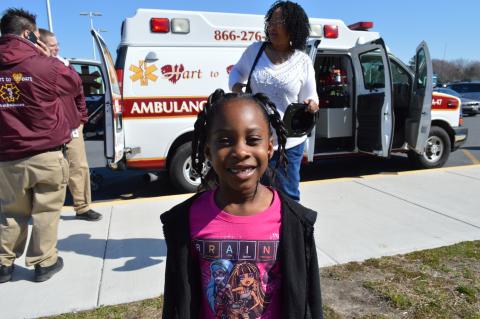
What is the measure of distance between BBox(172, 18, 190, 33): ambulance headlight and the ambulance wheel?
1.48 m

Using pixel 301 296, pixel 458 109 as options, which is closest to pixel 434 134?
pixel 458 109

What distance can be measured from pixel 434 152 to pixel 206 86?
4172 mm

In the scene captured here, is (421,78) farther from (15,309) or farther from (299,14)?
(15,309)

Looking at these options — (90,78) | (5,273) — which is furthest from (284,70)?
(90,78)

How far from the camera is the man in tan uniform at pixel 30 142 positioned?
2.77 m

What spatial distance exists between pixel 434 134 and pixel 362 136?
138 cm

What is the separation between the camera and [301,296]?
1.50m

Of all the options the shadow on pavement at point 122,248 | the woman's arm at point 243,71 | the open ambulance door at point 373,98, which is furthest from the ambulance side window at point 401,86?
the shadow on pavement at point 122,248

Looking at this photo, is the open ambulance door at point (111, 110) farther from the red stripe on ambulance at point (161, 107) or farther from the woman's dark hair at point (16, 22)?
the woman's dark hair at point (16, 22)

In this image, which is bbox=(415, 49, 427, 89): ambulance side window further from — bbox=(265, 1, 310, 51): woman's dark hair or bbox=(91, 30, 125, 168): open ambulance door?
bbox=(91, 30, 125, 168): open ambulance door

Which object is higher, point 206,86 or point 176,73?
point 176,73

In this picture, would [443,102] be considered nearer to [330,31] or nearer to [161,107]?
[330,31]

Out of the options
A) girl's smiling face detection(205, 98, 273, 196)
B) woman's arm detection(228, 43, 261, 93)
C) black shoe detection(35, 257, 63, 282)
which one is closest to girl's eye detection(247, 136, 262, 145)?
girl's smiling face detection(205, 98, 273, 196)

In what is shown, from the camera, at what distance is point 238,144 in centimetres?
141
